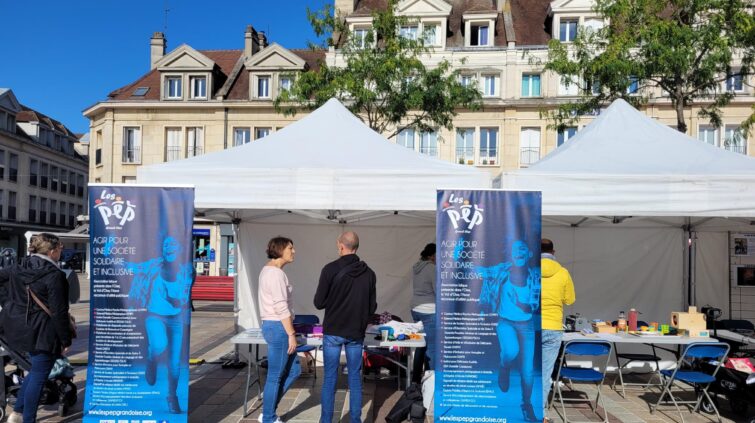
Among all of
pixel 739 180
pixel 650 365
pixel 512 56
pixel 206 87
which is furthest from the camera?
pixel 206 87

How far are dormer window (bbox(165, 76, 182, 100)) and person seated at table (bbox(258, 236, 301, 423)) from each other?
23.6 metres

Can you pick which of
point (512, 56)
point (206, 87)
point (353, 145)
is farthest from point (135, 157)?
point (353, 145)

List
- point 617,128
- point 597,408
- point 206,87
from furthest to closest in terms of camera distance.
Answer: point 206,87
point 617,128
point 597,408

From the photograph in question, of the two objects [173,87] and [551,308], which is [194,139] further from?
[551,308]

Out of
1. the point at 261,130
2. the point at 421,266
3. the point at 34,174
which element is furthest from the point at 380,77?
the point at 34,174

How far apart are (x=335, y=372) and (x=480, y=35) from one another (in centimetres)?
2152

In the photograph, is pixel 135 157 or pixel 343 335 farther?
pixel 135 157

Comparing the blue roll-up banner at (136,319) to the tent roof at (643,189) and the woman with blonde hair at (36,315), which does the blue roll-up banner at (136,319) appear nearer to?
the woman with blonde hair at (36,315)

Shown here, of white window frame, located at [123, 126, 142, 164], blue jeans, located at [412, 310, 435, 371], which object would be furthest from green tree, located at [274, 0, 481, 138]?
white window frame, located at [123, 126, 142, 164]

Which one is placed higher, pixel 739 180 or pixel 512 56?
pixel 512 56

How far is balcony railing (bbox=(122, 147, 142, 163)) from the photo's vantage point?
85.3ft

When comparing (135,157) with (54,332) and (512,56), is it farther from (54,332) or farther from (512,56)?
(54,332)

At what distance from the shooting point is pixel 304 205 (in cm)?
507

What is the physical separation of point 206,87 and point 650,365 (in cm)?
2300
